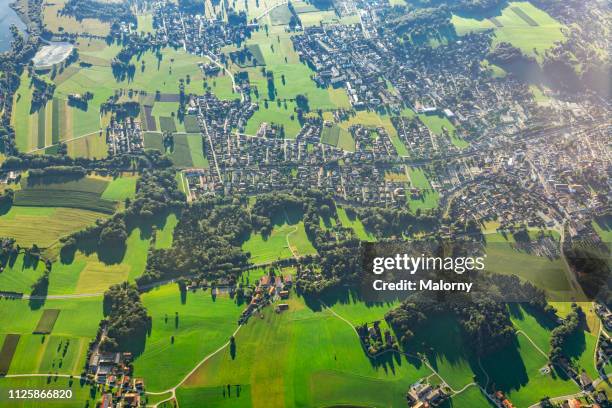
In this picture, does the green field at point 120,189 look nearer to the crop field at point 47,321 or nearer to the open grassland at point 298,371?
the crop field at point 47,321

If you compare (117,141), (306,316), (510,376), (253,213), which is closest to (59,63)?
(117,141)

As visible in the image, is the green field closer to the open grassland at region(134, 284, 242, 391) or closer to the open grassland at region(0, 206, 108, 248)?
the open grassland at region(0, 206, 108, 248)

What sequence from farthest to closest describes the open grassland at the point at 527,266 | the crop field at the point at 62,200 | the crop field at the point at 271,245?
1. the crop field at the point at 62,200
2. the crop field at the point at 271,245
3. the open grassland at the point at 527,266

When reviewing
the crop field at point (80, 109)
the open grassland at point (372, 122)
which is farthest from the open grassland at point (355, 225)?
the crop field at point (80, 109)

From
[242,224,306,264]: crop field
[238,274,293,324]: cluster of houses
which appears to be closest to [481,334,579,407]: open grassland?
[238,274,293,324]: cluster of houses

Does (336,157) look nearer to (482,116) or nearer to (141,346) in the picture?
(482,116)
